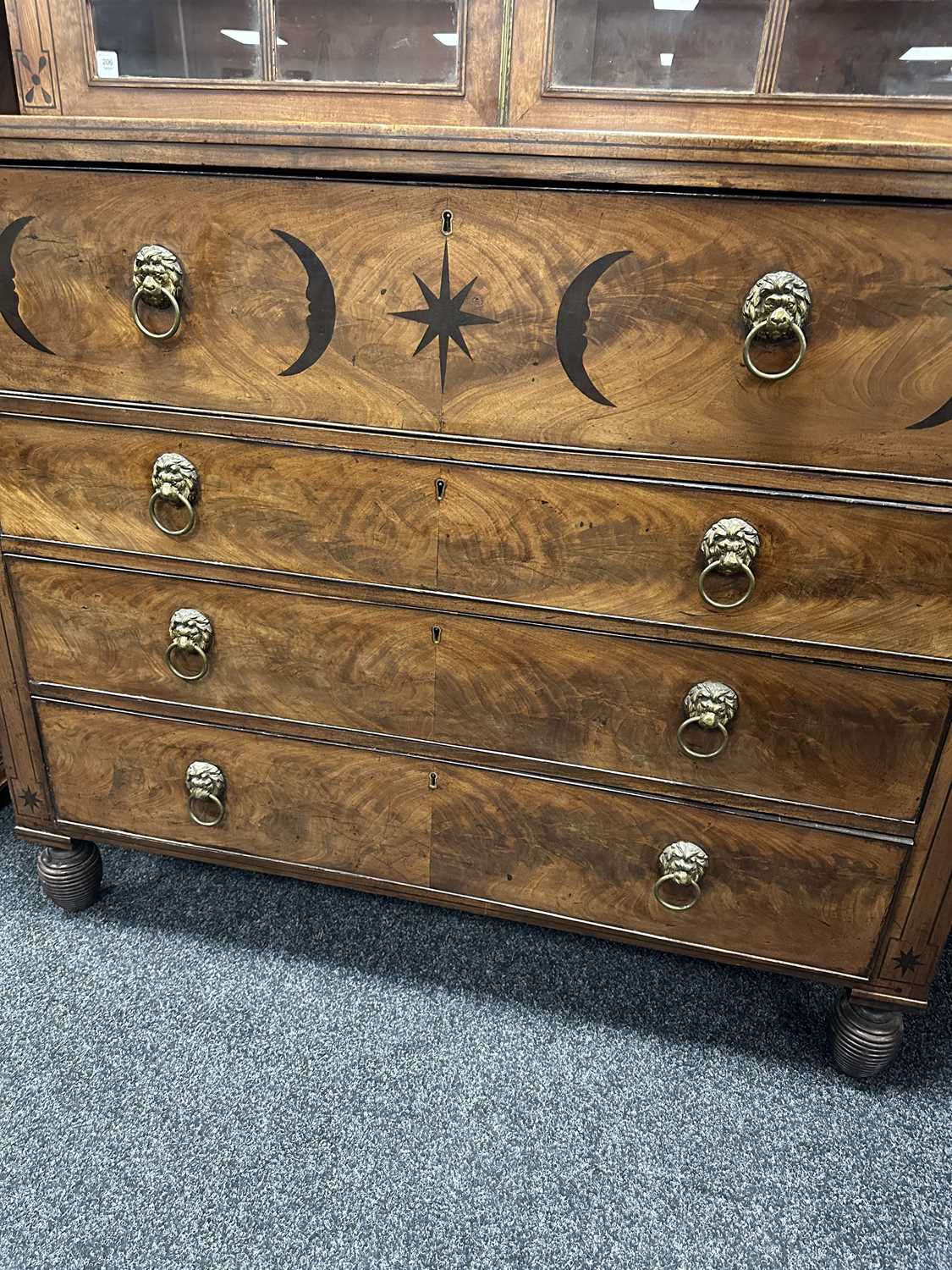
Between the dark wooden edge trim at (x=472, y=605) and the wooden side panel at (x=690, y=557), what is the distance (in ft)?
0.04

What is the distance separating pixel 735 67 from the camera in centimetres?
100

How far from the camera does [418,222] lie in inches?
34.3

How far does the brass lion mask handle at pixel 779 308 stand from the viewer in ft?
2.64

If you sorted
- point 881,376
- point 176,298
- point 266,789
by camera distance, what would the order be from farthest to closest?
point 266,789 < point 176,298 < point 881,376

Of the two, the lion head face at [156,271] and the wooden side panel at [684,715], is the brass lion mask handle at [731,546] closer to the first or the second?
the wooden side panel at [684,715]

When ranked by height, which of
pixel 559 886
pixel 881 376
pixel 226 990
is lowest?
pixel 226 990

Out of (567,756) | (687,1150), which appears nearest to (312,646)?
(567,756)

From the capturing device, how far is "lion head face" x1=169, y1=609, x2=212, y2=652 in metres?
1.10

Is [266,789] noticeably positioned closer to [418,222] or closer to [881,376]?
[418,222]

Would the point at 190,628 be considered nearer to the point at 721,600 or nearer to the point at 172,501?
the point at 172,501

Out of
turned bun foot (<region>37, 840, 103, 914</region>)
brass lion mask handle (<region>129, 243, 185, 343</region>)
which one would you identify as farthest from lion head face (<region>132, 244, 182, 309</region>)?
turned bun foot (<region>37, 840, 103, 914</region>)

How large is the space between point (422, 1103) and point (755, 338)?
104cm

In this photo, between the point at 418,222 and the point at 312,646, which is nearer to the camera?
the point at 418,222

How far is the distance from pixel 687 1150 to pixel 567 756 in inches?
21.3
